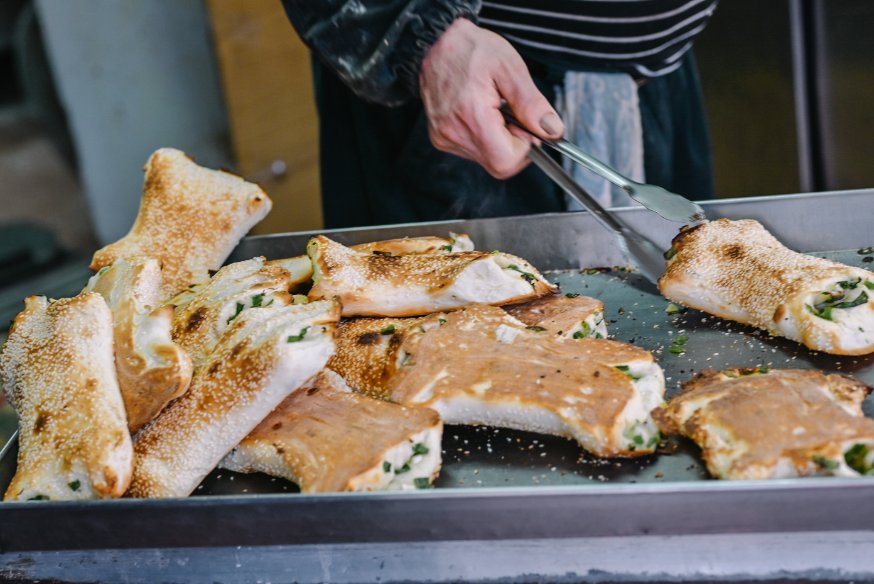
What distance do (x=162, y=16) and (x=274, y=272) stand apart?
108 inches

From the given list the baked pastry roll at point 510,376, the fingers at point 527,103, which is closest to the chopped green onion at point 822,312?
the baked pastry roll at point 510,376

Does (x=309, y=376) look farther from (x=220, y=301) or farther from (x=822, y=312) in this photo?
(x=822, y=312)

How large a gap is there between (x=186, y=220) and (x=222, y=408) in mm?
631

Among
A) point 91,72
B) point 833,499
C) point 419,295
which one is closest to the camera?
point 833,499

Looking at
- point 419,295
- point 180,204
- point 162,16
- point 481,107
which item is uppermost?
point 162,16

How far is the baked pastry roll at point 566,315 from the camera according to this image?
4.48ft

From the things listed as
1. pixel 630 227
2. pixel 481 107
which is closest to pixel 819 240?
pixel 630 227

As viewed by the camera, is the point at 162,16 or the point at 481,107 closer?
the point at 481,107

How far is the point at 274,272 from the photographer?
1.50m

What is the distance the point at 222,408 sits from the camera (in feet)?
3.90

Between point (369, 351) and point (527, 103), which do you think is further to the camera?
point (527, 103)

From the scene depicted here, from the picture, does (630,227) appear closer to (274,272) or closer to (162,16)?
(274,272)

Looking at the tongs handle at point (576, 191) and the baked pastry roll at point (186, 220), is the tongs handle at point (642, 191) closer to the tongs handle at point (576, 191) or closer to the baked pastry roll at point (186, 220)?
the tongs handle at point (576, 191)

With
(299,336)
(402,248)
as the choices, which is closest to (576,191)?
(402,248)
